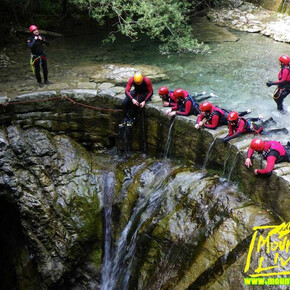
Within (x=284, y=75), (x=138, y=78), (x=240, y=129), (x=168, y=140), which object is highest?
(x=284, y=75)

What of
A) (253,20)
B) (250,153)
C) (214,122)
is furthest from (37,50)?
(253,20)

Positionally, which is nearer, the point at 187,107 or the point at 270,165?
the point at 270,165

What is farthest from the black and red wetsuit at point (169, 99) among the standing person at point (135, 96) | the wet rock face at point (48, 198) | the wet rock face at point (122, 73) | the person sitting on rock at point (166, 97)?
the wet rock face at point (48, 198)

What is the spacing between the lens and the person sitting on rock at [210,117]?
6.57 m

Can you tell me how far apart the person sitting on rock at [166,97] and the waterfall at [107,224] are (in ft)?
7.38

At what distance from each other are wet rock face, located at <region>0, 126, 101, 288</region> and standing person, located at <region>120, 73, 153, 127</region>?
1801mm

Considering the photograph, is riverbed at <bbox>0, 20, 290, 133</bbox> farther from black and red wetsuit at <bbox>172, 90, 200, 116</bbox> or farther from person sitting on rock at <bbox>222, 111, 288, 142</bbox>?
black and red wetsuit at <bbox>172, 90, 200, 116</bbox>

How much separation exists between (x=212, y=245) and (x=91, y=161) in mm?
3972

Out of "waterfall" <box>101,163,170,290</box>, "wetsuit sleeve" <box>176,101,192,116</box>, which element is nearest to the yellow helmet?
"wetsuit sleeve" <box>176,101,192,116</box>

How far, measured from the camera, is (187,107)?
7.16 meters

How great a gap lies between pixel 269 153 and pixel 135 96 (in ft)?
11.6

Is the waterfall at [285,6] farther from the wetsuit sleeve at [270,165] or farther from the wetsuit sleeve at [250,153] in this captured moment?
the wetsuit sleeve at [270,165]

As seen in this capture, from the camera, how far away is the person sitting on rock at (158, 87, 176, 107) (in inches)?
298

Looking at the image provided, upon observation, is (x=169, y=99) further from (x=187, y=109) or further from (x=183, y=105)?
(x=187, y=109)
